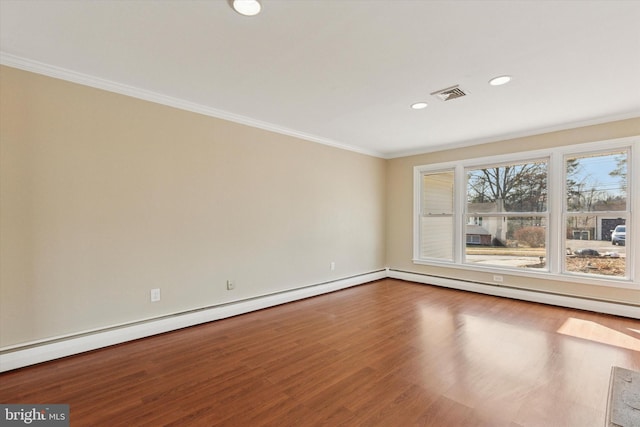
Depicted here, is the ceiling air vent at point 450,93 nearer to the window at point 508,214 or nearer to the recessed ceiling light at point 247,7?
the recessed ceiling light at point 247,7

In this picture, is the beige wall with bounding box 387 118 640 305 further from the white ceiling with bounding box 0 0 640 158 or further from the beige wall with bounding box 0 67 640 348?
the white ceiling with bounding box 0 0 640 158

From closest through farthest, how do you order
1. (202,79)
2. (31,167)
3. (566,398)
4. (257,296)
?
(566,398) < (31,167) < (202,79) < (257,296)

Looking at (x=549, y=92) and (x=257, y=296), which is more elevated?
(x=549, y=92)

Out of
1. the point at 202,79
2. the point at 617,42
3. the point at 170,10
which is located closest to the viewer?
the point at 170,10

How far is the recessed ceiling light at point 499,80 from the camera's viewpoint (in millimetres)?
2596

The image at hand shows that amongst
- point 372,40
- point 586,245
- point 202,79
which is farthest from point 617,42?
point 202,79

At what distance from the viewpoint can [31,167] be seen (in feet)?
7.72

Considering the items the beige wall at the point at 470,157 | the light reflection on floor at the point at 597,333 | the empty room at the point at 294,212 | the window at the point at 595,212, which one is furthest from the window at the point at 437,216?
the light reflection on floor at the point at 597,333

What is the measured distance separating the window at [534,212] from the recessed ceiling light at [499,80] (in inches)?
82.8

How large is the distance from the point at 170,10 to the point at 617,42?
307 centimetres

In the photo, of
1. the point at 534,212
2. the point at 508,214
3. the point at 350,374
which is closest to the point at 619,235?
the point at 534,212

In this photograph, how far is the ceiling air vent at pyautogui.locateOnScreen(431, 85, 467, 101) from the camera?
2826 mm

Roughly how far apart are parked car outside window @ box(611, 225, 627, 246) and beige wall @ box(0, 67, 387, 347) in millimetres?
4023

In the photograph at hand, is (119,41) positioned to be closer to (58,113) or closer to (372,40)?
(58,113)
